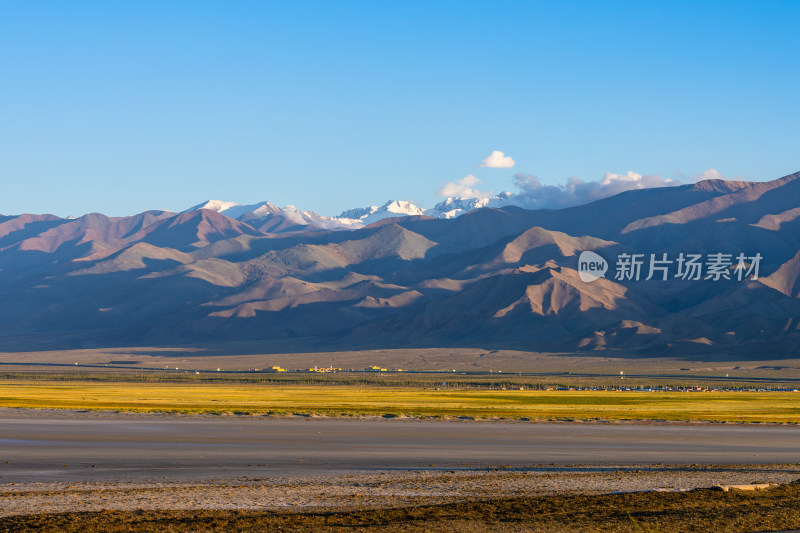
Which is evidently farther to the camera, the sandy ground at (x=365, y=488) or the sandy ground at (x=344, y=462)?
the sandy ground at (x=344, y=462)

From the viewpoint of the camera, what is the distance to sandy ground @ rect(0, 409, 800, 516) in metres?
26.2

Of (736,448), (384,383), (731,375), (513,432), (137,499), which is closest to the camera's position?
(137,499)

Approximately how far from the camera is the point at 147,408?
2702 inches

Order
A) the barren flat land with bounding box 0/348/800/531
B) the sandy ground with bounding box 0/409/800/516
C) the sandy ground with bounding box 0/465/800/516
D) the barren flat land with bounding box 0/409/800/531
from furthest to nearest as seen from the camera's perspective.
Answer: the sandy ground with bounding box 0/409/800/516
the sandy ground with bounding box 0/465/800/516
the barren flat land with bounding box 0/409/800/531
the barren flat land with bounding box 0/348/800/531

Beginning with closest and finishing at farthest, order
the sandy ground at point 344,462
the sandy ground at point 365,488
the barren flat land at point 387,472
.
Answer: the barren flat land at point 387,472 < the sandy ground at point 365,488 < the sandy ground at point 344,462

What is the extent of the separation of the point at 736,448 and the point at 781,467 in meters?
8.42

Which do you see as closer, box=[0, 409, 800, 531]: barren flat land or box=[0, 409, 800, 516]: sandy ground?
box=[0, 409, 800, 531]: barren flat land

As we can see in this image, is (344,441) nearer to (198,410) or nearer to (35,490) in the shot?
(35,490)

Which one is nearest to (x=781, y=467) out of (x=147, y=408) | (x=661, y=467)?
(x=661, y=467)

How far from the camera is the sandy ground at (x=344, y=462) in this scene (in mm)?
26172

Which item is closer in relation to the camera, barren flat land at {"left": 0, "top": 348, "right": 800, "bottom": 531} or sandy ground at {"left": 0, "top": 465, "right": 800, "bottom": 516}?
barren flat land at {"left": 0, "top": 348, "right": 800, "bottom": 531}

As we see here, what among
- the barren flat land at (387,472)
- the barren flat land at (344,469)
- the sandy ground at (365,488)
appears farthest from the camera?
the sandy ground at (365,488)

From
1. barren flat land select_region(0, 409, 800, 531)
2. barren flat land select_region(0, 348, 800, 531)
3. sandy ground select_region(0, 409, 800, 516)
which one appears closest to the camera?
barren flat land select_region(0, 348, 800, 531)

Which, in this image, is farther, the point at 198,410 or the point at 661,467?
the point at 198,410
